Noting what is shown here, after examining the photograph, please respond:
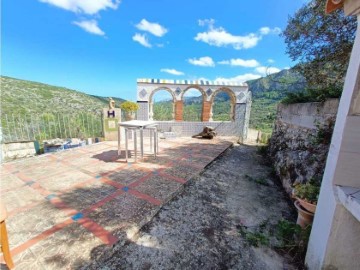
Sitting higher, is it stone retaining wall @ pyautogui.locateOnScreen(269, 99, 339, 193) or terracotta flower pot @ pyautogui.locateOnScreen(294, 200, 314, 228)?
stone retaining wall @ pyautogui.locateOnScreen(269, 99, 339, 193)

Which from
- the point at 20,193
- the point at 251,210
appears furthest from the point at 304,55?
the point at 20,193

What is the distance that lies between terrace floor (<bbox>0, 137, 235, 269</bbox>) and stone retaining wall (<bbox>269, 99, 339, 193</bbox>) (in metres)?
2.07

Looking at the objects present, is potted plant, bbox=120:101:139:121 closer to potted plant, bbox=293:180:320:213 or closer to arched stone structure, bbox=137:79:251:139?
arched stone structure, bbox=137:79:251:139

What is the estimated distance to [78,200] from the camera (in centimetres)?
278

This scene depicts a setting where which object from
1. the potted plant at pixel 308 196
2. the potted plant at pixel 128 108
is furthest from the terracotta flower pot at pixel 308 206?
the potted plant at pixel 128 108

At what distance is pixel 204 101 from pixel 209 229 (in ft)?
25.0

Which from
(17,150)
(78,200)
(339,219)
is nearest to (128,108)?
(17,150)

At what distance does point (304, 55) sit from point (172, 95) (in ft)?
18.7

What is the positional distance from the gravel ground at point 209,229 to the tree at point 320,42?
146 inches

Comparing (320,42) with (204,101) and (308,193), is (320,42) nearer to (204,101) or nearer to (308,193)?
(204,101)

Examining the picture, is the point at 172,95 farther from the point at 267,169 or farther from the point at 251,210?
the point at 251,210

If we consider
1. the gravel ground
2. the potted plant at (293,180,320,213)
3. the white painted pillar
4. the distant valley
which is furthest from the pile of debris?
the white painted pillar

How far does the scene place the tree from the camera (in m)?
4.64

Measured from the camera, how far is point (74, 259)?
5.73ft
